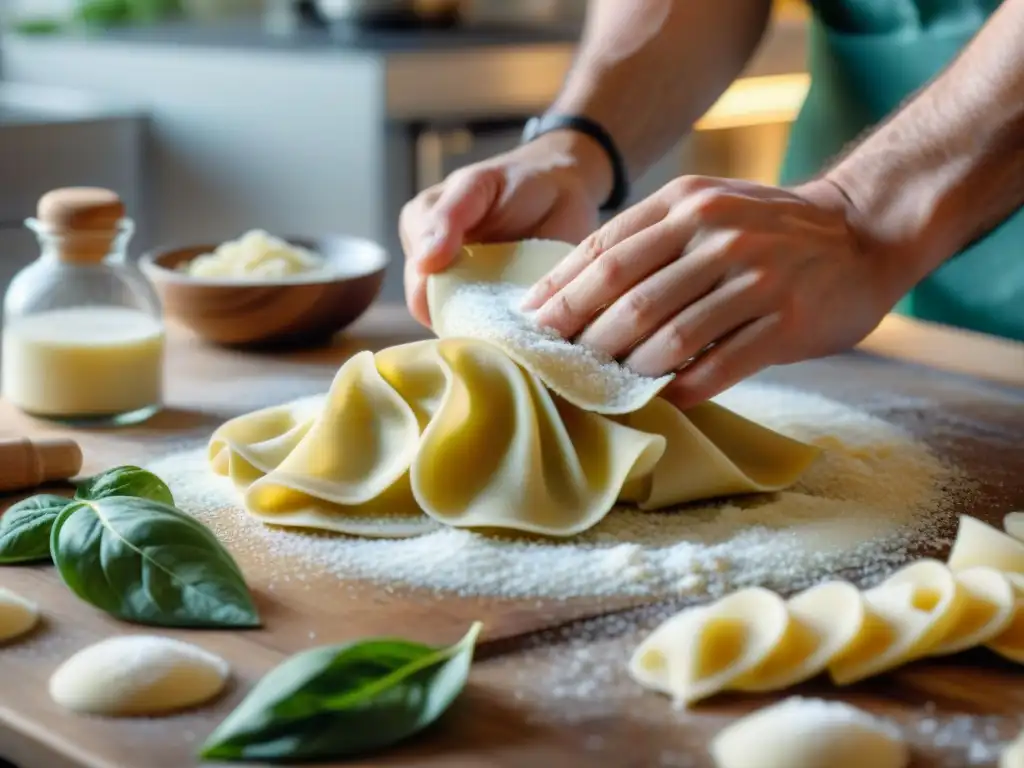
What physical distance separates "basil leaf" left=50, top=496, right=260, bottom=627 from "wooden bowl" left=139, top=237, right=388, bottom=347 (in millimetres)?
718

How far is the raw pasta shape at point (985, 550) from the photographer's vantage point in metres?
1.00

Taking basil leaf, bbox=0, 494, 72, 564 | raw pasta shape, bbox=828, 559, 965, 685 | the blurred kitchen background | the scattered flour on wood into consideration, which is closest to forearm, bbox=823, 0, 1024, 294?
the scattered flour on wood

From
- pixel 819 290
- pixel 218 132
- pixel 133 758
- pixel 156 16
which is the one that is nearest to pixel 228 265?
pixel 819 290

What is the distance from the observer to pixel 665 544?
1.13 meters

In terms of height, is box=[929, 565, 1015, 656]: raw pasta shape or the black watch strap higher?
the black watch strap

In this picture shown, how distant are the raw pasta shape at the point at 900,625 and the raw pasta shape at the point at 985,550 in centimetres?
8

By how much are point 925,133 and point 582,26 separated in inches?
87.7

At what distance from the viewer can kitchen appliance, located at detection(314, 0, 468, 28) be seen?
3.43 meters

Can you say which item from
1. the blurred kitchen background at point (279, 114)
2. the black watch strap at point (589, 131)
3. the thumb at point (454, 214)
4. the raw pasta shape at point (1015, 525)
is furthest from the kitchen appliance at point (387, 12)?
the raw pasta shape at point (1015, 525)

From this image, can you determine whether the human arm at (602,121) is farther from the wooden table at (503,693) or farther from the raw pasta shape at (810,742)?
the raw pasta shape at (810,742)

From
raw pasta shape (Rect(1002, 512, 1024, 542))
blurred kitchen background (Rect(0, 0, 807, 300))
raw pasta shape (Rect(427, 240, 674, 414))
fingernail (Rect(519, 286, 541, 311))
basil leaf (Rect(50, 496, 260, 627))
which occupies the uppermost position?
fingernail (Rect(519, 286, 541, 311))

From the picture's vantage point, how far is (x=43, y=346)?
1461mm

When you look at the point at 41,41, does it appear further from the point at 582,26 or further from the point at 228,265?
the point at 228,265

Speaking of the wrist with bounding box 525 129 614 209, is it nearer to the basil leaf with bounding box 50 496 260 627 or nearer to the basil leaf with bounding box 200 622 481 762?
the basil leaf with bounding box 50 496 260 627
